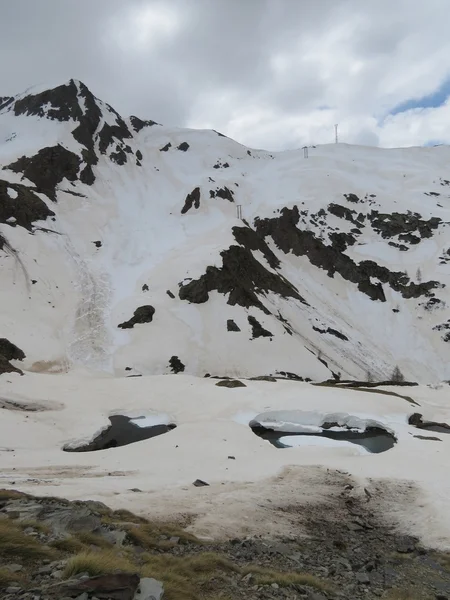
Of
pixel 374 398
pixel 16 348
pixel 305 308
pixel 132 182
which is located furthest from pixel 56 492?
pixel 132 182

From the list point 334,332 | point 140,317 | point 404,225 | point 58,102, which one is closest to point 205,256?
point 140,317

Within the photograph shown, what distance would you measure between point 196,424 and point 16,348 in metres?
28.0

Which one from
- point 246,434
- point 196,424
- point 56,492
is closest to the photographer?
point 56,492

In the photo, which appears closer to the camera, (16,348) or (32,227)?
(16,348)

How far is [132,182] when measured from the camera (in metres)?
118

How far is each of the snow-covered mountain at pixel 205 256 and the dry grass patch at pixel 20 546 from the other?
136 feet

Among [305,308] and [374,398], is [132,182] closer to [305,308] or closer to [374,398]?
[305,308]

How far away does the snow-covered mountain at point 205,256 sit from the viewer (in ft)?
→ 196

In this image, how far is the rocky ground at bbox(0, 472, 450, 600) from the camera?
262 inches

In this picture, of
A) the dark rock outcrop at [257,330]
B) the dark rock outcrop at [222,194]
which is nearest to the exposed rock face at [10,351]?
the dark rock outcrop at [257,330]

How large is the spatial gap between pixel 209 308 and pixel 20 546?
196 ft

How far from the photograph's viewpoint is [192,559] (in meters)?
9.55

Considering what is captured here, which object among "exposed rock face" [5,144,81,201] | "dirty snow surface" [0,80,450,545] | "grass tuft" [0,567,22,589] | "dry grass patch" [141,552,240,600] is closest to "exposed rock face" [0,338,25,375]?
"dirty snow surface" [0,80,450,545]

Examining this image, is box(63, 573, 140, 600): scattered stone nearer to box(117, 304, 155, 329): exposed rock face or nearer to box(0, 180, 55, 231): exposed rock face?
box(117, 304, 155, 329): exposed rock face
